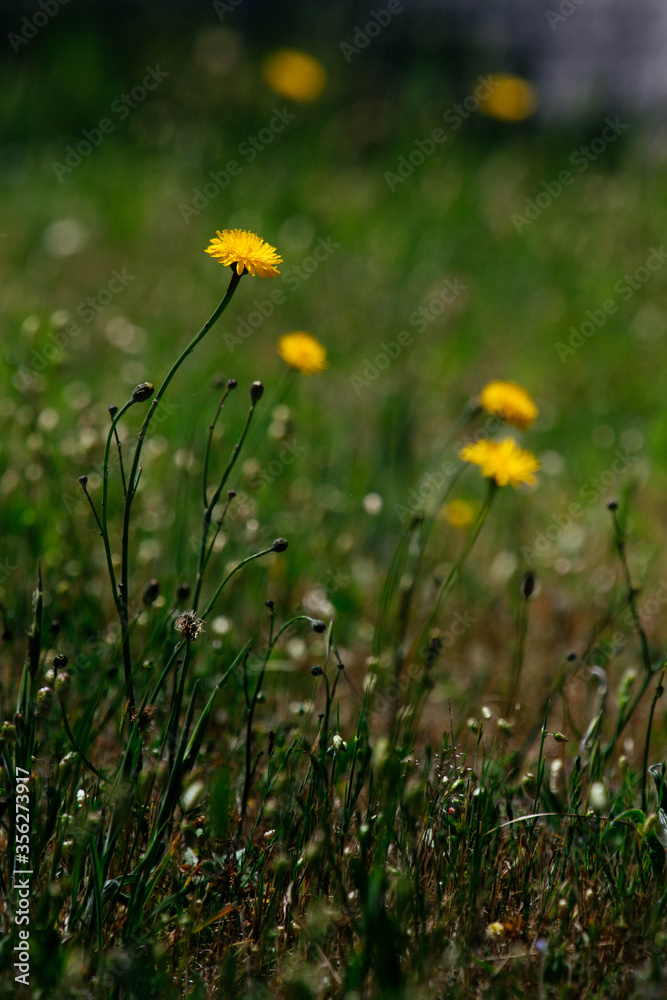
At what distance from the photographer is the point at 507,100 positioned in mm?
6477

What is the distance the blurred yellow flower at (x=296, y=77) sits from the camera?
6133 millimetres

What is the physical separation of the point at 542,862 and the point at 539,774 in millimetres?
208

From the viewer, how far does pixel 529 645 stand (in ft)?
8.52

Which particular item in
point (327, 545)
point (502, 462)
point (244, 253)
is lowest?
point (327, 545)
